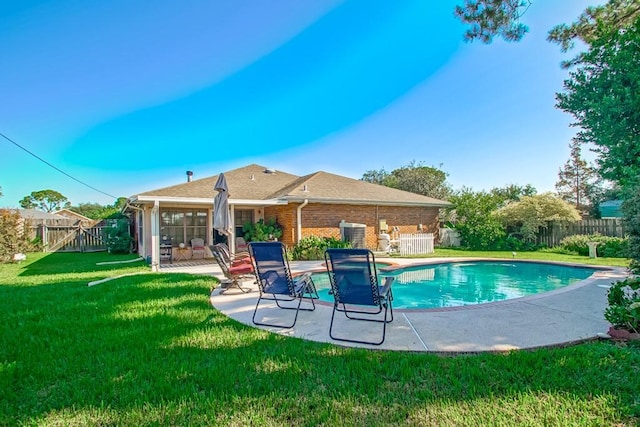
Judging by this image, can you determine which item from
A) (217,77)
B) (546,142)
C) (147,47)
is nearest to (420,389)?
(147,47)

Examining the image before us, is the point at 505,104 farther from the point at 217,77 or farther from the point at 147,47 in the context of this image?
the point at 147,47

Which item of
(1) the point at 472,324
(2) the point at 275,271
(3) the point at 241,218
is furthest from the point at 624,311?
(3) the point at 241,218

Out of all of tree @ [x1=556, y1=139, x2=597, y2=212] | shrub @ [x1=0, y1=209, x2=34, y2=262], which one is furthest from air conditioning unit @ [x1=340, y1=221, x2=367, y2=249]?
tree @ [x1=556, y1=139, x2=597, y2=212]

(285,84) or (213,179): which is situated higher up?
(285,84)

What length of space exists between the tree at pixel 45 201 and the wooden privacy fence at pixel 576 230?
267 ft

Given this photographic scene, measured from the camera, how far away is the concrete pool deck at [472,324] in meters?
3.89

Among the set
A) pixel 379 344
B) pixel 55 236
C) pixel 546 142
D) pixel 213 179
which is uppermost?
pixel 546 142

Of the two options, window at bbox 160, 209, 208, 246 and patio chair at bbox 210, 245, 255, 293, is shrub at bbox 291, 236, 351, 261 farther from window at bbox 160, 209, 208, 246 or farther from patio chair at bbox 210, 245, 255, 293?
patio chair at bbox 210, 245, 255, 293

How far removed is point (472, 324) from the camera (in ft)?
15.0

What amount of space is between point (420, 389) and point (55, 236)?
2465 cm

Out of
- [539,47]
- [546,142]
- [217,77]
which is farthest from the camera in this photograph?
Result: [546,142]

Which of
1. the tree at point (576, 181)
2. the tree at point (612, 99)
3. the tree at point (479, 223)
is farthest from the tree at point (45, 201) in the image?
the tree at point (576, 181)

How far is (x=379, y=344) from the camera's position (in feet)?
12.7

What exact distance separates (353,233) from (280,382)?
41.0ft
